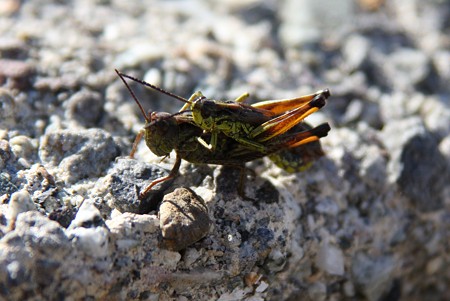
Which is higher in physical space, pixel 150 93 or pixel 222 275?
pixel 150 93

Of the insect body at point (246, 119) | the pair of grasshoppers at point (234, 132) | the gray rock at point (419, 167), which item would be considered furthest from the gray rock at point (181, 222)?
the gray rock at point (419, 167)

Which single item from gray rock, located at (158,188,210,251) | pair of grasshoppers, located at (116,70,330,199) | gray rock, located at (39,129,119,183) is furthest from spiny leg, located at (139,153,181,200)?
gray rock, located at (39,129,119,183)

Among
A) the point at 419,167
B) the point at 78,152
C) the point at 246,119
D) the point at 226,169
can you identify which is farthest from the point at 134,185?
the point at 419,167

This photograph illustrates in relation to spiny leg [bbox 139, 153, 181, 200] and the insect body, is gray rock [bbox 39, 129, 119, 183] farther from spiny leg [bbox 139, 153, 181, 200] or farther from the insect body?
the insect body

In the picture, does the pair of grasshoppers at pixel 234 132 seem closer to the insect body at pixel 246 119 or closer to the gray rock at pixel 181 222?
the insect body at pixel 246 119

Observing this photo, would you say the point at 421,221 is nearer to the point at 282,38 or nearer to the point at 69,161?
the point at 282,38

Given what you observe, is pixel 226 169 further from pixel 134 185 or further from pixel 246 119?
pixel 134 185

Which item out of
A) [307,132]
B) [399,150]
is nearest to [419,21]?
[399,150]
